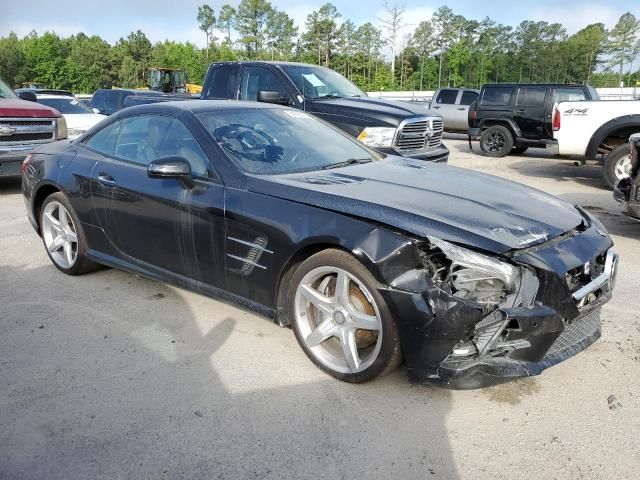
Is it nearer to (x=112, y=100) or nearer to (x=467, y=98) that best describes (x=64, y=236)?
(x=112, y=100)

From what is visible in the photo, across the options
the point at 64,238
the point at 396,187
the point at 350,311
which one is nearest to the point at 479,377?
the point at 350,311

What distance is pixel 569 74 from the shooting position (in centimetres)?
7506

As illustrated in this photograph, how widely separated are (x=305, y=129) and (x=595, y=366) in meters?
2.56

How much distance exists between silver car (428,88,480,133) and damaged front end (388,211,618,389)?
16.0 m

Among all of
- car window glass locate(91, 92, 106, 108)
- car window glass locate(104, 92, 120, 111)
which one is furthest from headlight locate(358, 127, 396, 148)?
→ car window glass locate(91, 92, 106, 108)

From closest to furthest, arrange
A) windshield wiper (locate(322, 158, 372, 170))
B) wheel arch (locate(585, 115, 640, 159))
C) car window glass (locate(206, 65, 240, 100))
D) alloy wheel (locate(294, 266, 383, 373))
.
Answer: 1. alloy wheel (locate(294, 266, 383, 373))
2. windshield wiper (locate(322, 158, 372, 170))
3. car window glass (locate(206, 65, 240, 100))
4. wheel arch (locate(585, 115, 640, 159))

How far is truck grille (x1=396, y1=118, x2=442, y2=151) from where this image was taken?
7422 mm

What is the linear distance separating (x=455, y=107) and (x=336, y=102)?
441 inches

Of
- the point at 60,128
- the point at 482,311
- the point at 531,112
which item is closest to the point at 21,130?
the point at 60,128

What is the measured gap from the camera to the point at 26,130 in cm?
862

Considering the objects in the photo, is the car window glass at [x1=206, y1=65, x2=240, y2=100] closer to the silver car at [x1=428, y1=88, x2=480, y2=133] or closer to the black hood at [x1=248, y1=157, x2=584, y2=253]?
the black hood at [x1=248, y1=157, x2=584, y2=253]

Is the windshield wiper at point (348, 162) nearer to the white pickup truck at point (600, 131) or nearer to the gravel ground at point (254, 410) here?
the gravel ground at point (254, 410)

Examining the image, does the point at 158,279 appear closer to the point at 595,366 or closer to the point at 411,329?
the point at 411,329

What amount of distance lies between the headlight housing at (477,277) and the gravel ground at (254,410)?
0.63 metres
